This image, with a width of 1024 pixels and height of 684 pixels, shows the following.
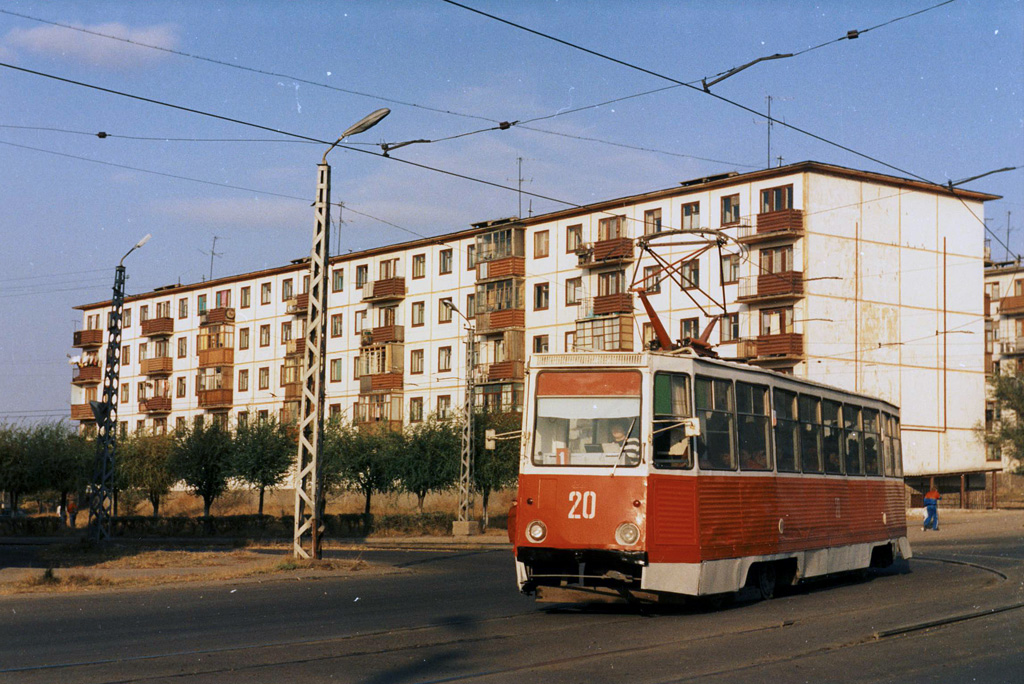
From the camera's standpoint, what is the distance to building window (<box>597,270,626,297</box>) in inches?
2501

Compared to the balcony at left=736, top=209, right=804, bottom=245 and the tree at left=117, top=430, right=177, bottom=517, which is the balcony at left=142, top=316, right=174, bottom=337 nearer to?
the tree at left=117, top=430, right=177, bottom=517

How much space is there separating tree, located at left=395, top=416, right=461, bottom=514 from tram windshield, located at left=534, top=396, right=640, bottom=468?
44.1m

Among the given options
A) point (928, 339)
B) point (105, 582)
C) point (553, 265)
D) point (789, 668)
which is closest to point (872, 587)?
point (789, 668)

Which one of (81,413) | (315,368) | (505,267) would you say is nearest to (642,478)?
(315,368)

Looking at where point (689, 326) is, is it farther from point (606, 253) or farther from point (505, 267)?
point (505, 267)

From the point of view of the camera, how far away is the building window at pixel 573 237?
65.8 meters

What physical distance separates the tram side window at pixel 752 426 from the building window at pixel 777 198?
4236cm

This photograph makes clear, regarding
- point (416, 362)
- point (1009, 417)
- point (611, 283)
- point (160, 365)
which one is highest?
point (611, 283)

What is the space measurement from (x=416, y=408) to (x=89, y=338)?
37970 millimetres

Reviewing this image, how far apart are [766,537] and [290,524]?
42.8 meters

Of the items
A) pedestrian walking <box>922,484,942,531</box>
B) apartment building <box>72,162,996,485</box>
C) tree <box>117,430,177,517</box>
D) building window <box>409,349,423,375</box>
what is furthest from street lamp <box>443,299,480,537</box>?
tree <box>117,430,177,517</box>

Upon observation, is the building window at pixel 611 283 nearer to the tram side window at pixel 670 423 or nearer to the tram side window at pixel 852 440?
the tram side window at pixel 852 440

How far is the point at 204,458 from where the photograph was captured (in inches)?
2547

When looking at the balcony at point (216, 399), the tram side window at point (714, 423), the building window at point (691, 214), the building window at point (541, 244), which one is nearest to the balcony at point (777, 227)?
the building window at point (691, 214)
